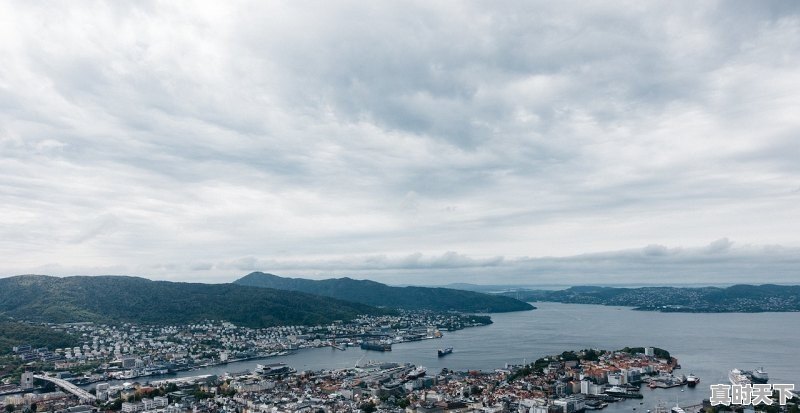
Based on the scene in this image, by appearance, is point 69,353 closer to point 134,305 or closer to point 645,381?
point 134,305

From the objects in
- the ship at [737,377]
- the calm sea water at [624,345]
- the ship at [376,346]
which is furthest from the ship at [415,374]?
the ship at [376,346]

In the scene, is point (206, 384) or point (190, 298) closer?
point (206, 384)

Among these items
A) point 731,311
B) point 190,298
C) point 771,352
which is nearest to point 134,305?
point 190,298

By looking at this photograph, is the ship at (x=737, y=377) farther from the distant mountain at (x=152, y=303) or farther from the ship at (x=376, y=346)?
the distant mountain at (x=152, y=303)

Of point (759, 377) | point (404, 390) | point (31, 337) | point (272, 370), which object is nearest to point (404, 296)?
point (31, 337)

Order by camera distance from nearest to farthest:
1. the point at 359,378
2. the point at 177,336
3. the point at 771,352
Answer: the point at 359,378
the point at 771,352
the point at 177,336

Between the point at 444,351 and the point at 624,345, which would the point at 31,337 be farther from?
the point at 624,345
